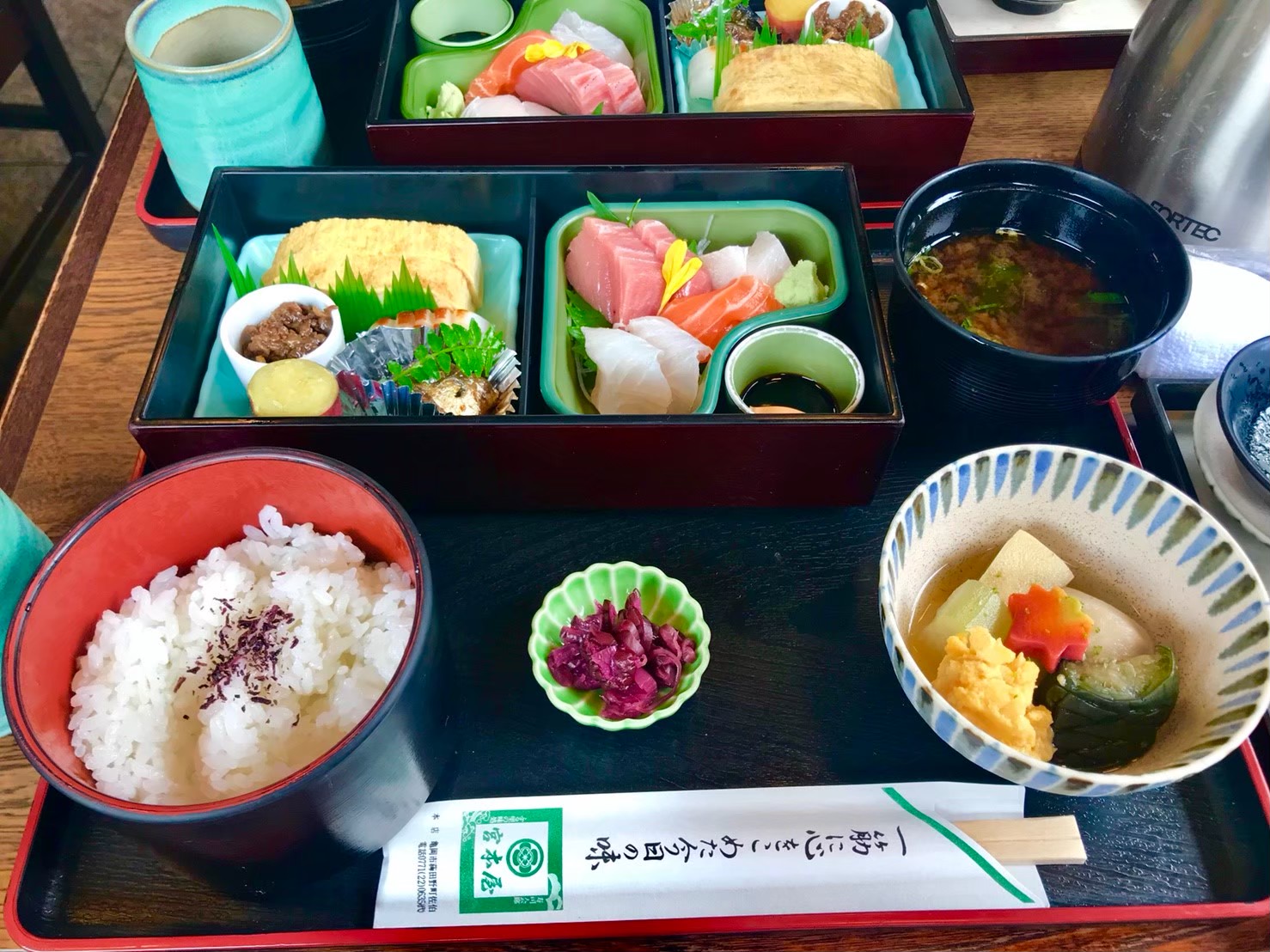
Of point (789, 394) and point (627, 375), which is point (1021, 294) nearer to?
point (789, 394)

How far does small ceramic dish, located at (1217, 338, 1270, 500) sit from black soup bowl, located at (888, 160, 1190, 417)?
0.35 ft

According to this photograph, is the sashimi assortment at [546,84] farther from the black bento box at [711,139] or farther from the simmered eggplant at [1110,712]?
the simmered eggplant at [1110,712]

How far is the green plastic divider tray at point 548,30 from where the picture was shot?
181 centimetres

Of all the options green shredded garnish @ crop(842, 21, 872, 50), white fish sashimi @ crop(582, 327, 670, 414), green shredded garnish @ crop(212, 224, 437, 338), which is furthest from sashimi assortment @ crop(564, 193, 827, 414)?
green shredded garnish @ crop(842, 21, 872, 50)

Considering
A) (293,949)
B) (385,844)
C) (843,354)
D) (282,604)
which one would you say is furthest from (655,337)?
(293,949)

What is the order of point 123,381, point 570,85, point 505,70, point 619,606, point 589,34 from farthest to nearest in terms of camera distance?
point 589,34 → point 505,70 → point 570,85 → point 123,381 → point 619,606

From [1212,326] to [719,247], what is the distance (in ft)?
2.53

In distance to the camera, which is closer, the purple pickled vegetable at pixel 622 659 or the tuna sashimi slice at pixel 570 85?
the purple pickled vegetable at pixel 622 659

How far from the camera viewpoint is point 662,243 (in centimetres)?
148

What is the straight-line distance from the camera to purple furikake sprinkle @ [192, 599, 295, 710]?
3.26 ft

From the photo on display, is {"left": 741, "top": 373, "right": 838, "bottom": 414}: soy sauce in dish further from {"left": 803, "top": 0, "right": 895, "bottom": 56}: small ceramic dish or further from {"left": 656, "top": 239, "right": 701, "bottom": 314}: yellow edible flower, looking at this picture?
{"left": 803, "top": 0, "right": 895, "bottom": 56}: small ceramic dish

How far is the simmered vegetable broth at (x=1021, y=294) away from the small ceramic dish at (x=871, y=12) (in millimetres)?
652

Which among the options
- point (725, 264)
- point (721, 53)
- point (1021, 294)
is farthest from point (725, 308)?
point (721, 53)

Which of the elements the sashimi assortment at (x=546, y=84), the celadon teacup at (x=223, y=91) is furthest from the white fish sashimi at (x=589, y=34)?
the celadon teacup at (x=223, y=91)
